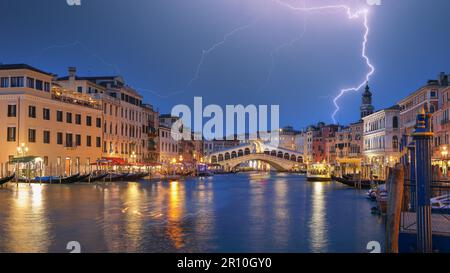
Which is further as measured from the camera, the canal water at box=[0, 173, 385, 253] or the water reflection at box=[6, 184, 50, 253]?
the canal water at box=[0, 173, 385, 253]

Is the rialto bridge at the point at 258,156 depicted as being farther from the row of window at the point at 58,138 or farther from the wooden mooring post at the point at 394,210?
the wooden mooring post at the point at 394,210

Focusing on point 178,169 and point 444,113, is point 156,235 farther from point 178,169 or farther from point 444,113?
point 178,169

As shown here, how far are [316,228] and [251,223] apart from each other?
5.31 feet

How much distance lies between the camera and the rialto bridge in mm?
86850

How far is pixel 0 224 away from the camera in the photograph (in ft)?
37.8

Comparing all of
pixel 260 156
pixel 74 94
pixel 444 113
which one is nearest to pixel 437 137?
pixel 444 113

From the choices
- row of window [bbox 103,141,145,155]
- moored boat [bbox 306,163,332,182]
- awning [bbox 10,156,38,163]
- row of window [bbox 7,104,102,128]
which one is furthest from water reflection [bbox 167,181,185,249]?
moored boat [bbox 306,163,332,182]

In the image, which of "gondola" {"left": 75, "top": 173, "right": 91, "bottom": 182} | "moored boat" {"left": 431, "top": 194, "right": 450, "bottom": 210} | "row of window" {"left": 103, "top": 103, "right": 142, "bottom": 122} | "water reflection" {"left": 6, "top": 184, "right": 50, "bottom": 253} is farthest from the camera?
"row of window" {"left": 103, "top": 103, "right": 142, "bottom": 122}

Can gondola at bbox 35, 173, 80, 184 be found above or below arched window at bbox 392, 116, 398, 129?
below

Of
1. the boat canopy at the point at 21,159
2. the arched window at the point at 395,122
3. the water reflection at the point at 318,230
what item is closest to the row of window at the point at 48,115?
the boat canopy at the point at 21,159

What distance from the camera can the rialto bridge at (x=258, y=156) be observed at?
8685cm

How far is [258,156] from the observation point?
3356 inches

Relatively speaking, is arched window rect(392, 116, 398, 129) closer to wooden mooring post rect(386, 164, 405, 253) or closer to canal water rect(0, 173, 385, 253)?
canal water rect(0, 173, 385, 253)

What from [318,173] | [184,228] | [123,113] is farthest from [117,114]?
[184,228]
